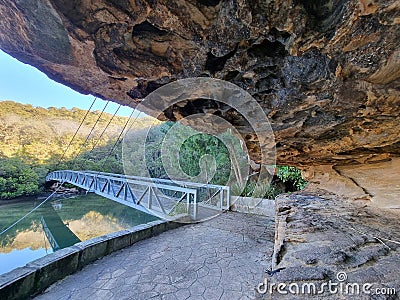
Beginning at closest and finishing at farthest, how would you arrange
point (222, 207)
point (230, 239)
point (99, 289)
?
point (99, 289)
point (230, 239)
point (222, 207)

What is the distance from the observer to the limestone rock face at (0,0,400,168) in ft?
3.73

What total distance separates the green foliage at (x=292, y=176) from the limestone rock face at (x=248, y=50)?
13.8ft

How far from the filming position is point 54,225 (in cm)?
891

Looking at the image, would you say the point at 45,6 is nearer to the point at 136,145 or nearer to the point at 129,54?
the point at 129,54

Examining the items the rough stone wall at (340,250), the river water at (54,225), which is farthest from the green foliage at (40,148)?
the rough stone wall at (340,250)

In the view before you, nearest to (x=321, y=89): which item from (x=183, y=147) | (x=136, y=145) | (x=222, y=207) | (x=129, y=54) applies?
(x=129, y=54)

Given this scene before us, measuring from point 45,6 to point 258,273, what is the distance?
2.98 m

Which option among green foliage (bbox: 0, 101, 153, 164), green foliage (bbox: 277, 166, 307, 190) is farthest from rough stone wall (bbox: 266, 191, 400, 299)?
green foliage (bbox: 0, 101, 153, 164)

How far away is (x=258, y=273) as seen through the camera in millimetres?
2457

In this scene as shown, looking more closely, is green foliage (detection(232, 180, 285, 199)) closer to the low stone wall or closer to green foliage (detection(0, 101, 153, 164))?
the low stone wall

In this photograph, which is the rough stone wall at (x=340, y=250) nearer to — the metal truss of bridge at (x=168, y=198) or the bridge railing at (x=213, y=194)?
the metal truss of bridge at (x=168, y=198)

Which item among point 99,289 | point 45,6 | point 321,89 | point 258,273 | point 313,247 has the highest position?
point 45,6

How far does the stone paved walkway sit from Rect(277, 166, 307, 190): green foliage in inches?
120

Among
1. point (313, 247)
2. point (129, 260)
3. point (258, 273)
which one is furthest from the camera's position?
point (129, 260)
